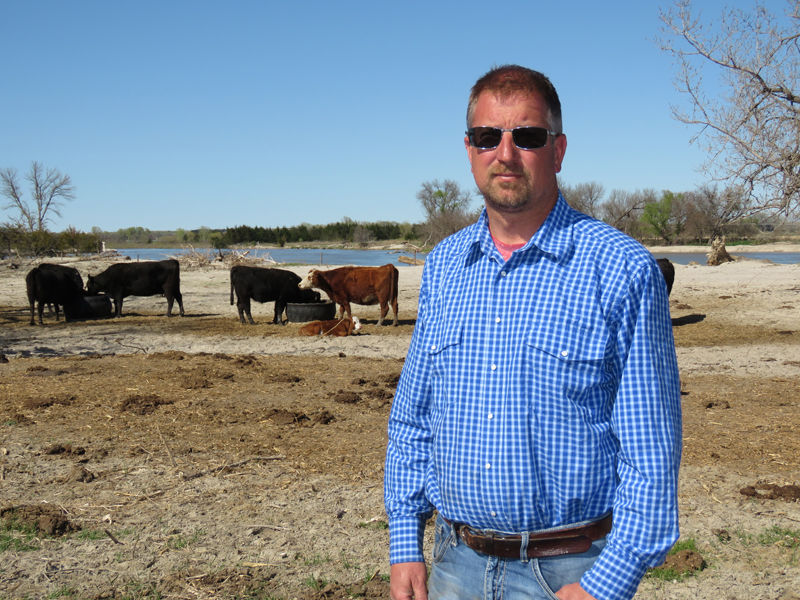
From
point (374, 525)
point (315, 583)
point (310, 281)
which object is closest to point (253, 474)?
point (374, 525)

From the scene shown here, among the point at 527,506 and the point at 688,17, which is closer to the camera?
the point at 527,506

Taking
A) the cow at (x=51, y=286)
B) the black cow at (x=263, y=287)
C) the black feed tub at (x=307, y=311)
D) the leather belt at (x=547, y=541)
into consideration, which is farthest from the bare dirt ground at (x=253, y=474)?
the cow at (x=51, y=286)

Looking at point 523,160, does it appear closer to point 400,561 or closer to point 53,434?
point 400,561

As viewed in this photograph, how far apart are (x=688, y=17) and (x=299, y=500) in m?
16.4

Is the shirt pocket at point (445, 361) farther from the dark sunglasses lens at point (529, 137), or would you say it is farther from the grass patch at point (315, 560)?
the grass patch at point (315, 560)

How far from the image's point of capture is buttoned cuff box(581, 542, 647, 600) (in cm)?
181

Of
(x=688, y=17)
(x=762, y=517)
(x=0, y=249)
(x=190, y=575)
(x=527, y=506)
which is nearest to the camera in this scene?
(x=527, y=506)

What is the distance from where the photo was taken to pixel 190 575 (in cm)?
426

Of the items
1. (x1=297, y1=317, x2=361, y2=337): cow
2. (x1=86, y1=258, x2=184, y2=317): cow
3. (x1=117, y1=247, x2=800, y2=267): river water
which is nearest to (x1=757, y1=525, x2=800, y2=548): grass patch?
(x1=297, y1=317, x2=361, y2=337): cow

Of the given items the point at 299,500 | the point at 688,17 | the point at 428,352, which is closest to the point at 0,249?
the point at 688,17

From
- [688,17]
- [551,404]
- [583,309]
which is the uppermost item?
[688,17]

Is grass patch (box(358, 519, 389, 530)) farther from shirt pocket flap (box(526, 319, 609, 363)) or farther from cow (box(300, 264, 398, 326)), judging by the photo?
cow (box(300, 264, 398, 326))

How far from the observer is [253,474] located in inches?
238

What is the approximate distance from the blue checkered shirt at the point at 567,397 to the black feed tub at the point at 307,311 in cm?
1482
